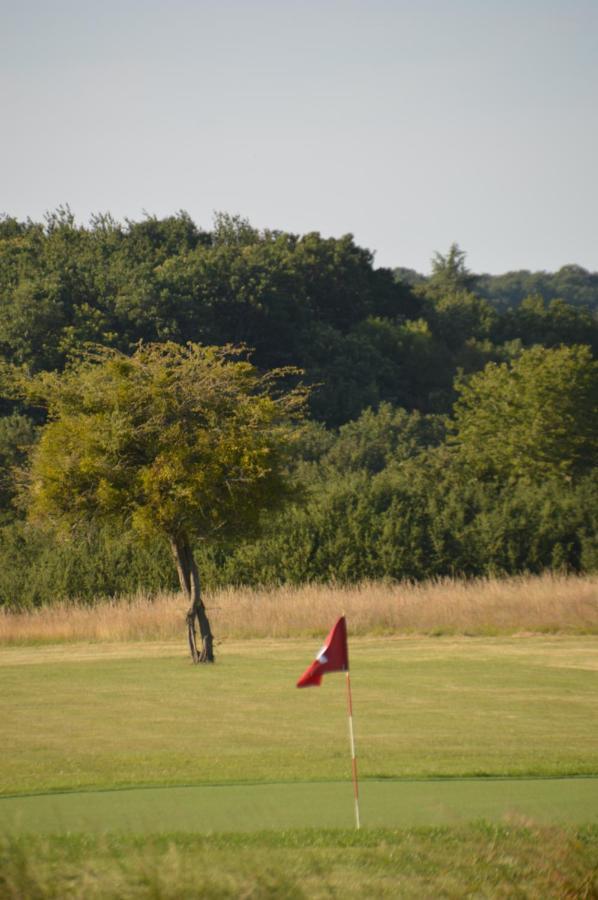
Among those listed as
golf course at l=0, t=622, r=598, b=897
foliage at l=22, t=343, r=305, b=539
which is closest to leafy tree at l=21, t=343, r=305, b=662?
foliage at l=22, t=343, r=305, b=539

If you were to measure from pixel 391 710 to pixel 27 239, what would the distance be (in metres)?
64.1

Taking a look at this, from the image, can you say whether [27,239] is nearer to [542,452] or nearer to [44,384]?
[542,452]

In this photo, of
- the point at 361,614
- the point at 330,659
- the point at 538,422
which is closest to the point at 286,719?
the point at 330,659

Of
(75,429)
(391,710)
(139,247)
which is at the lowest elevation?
(391,710)

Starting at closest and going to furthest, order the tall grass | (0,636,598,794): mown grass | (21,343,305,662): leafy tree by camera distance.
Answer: (0,636,598,794): mown grass
(21,343,305,662): leafy tree
the tall grass

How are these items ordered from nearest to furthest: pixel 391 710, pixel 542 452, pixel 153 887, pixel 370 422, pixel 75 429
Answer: pixel 153 887
pixel 391 710
pixel 75 429
pixel 542 452
pixel 370 422

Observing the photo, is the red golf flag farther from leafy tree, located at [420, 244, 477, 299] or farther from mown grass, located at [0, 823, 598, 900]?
leafy tree, located at [420, 244, 477, 299]

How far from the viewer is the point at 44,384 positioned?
23.3 meters

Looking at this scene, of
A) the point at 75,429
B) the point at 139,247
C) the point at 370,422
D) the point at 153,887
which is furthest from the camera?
the point at 139,247

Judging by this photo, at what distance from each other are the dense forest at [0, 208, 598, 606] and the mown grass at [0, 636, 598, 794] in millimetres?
4469

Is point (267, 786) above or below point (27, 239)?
below

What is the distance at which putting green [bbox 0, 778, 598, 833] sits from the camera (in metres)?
9.23

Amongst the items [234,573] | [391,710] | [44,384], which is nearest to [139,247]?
[234,573]

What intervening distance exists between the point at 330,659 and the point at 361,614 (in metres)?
21.9
